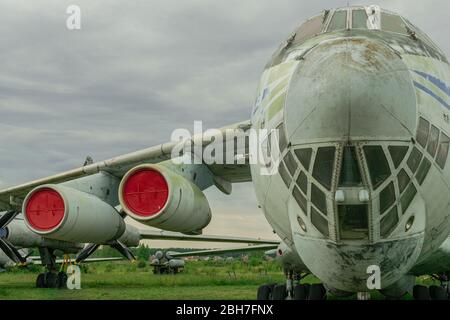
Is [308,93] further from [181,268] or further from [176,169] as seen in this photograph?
[181,268]

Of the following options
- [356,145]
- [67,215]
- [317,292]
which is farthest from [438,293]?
[356,145]

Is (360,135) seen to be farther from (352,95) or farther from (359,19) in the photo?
(359,19)

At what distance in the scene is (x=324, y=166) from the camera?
427 cm

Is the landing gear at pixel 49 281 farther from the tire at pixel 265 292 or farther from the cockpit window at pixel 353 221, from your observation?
the cockpit window at pixel 353 221

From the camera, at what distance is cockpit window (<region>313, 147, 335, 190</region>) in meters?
4.19

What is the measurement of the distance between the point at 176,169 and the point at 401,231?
4.54 meters

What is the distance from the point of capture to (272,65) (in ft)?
18.6

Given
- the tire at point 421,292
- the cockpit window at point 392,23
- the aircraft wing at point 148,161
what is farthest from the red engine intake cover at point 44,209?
the tire at point 421,292

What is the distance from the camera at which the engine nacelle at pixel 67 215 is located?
897cm

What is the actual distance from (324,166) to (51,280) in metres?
17.1

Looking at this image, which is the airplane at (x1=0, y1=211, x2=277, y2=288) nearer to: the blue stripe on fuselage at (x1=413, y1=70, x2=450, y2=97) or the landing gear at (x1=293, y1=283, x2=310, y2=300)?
the landing gear at (x1=293, y1=283, x2=310, y2=300)

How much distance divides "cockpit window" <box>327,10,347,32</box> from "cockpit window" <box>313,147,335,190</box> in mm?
1855

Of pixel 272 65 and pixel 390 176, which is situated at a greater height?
pixel 272 65
